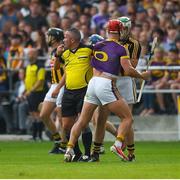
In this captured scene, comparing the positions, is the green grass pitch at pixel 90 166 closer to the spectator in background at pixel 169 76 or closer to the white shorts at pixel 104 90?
the white shorts at pixel 104 90

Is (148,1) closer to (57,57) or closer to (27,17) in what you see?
(27,17)

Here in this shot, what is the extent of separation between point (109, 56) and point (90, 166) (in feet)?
6.03

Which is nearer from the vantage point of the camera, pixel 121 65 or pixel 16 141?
pixel 121 65

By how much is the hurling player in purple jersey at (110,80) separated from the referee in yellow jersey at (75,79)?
0.75 metres

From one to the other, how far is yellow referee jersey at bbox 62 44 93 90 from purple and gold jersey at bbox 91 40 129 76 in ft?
2.72

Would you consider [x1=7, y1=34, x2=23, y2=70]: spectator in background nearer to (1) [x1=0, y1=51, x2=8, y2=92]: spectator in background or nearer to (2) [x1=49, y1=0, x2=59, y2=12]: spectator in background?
(1) [x1=0, y1=51, x2=8, y2=92]: spectator in background

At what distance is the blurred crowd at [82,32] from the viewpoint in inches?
975

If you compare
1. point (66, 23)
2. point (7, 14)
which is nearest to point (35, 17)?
point (7, 14)

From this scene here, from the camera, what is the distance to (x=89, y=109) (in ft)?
52.1

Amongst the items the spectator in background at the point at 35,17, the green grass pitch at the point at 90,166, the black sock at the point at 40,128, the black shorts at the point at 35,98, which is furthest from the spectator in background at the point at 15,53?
the green grass pitch at the point at 90,166

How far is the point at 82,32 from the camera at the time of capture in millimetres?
26344

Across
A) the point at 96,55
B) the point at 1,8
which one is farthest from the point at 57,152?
the point at 1,8

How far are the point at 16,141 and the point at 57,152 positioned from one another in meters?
5.81

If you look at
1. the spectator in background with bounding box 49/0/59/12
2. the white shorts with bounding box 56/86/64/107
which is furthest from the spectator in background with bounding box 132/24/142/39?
the white shorts with bounding box 56/86/64/107
